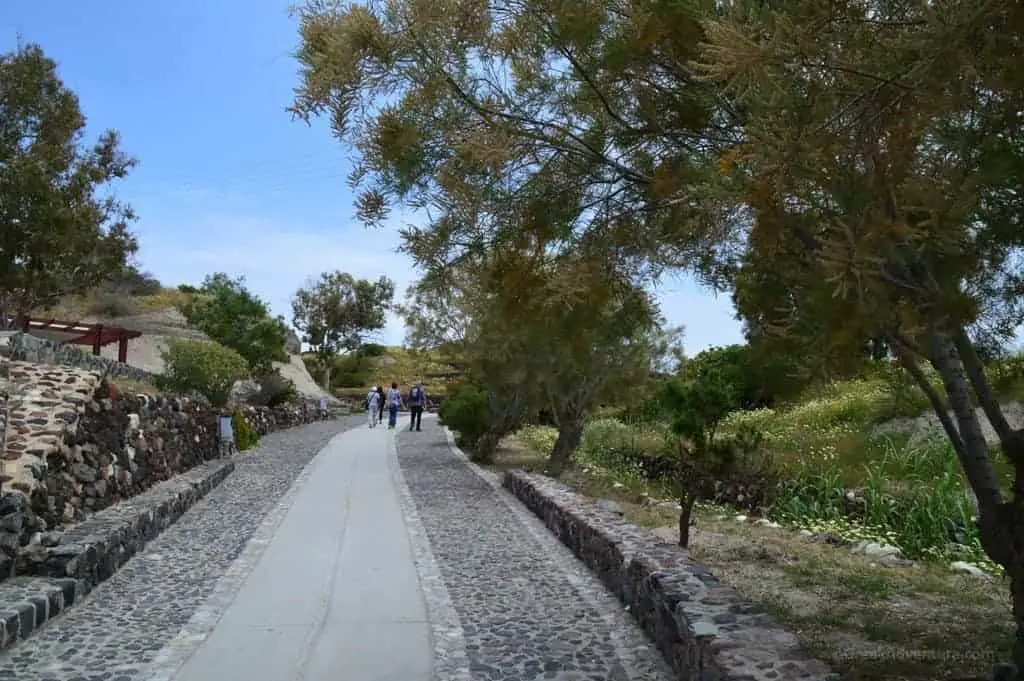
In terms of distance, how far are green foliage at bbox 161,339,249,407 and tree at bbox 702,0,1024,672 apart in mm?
15654

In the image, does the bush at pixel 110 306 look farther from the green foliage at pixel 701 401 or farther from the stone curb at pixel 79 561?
the green foliage at pixel 701 401

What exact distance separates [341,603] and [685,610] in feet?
8.97

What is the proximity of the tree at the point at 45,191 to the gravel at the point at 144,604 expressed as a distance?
27.1 ft

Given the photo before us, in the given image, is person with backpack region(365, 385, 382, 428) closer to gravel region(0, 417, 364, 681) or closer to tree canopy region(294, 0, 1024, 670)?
gravel region(0, 417, 364, 681)

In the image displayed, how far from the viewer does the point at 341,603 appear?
646 cm

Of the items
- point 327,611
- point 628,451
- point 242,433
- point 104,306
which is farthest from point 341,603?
point 104,306

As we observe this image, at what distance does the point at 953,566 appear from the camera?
26.6 feet

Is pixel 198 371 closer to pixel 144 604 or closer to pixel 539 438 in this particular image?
pixel 539 438

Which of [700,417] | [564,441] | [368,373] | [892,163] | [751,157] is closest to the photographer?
[751,157]

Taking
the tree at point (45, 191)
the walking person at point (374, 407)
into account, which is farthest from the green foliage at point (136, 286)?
the tree at point (45, 191)

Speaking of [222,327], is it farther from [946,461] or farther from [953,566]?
[953,566]

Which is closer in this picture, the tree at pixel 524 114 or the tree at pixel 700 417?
the tree at pixel 524 114

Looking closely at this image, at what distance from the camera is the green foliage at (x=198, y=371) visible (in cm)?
1803

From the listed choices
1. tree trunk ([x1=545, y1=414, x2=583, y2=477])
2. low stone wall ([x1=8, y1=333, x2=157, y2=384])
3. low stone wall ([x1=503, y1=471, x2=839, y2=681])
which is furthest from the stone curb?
tree trunk ([x1=545, y1=414, x2=583, y2=477])
